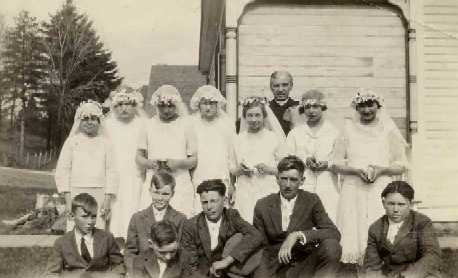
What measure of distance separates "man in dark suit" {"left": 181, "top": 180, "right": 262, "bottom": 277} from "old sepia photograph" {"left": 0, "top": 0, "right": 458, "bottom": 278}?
10 mm

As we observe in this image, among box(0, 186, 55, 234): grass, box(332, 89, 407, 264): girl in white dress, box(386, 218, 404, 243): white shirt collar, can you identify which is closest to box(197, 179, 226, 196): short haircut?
box(386, 218, 404, 243): white shirt collar

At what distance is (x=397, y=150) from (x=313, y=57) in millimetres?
2529

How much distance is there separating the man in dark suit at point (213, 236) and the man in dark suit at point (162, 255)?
117 mm

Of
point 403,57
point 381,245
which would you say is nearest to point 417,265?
point 381,245

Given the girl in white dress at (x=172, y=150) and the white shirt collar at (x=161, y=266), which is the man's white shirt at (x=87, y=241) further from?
the girl in white dress at (x=172, y=150)

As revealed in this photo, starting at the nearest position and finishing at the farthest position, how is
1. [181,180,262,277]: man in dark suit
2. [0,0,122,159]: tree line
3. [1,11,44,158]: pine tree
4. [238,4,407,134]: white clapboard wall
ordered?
[181,180,262,277]: man in dark suit, [238,4,407,134]: white clapboard wall, [1,11,44,158]: pine tree, [0,0,122,159]: tree line

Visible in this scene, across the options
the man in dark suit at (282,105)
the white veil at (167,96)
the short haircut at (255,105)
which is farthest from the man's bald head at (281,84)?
the white veil at (167,96)

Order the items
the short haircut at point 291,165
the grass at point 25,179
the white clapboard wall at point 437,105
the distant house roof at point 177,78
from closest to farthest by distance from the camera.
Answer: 1. the short haircut at point 291,165
2. the white clapboard wall at point 437,105
3. the grass at point 25,179
4. the distant house roof at point 177,78

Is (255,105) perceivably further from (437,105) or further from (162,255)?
(437,105)

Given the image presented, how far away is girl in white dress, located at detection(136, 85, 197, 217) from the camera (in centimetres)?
549

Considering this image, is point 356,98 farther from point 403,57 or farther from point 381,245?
point 403,57

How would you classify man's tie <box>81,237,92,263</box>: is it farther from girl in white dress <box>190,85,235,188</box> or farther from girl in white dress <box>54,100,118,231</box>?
girl in white dress <box>190,85,235,188</box>

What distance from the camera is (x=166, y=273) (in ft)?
13.4

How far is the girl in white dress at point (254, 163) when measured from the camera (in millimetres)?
5512
